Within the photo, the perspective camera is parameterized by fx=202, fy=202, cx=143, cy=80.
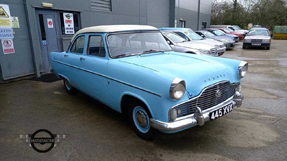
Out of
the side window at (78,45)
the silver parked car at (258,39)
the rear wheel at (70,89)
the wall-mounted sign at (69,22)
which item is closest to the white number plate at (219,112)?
the side window at (78,45)

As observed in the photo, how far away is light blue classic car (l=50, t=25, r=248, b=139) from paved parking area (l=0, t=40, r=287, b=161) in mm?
401

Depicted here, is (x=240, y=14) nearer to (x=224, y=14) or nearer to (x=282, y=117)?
(x=224, y=14)

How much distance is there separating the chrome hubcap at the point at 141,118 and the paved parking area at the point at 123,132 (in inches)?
11.3

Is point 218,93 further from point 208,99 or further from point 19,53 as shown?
point 19,53

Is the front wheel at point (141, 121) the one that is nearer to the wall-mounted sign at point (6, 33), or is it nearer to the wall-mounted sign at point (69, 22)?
the wall-mounted sign at point (6, 33)

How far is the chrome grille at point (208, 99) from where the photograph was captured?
2.62 meters


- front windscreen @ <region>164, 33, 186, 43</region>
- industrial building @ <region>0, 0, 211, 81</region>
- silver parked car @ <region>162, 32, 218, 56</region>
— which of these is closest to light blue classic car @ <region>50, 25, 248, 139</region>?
industrial building @ <region>0, 0, 211, 81</region>

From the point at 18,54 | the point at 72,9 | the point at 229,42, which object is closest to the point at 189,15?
the point at 229,42

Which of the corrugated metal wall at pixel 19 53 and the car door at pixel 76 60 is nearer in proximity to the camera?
the car door at pixel 76 60

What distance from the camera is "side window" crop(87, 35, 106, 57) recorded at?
363cm

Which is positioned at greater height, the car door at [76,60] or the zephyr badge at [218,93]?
the car door at [76,60]

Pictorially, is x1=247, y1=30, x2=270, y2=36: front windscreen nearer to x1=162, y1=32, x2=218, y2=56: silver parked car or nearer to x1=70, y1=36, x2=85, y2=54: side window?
x1=162, y1=32, x2=218, y2=56: silver parked car

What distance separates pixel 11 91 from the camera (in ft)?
18.2

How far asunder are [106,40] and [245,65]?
2415 mm
